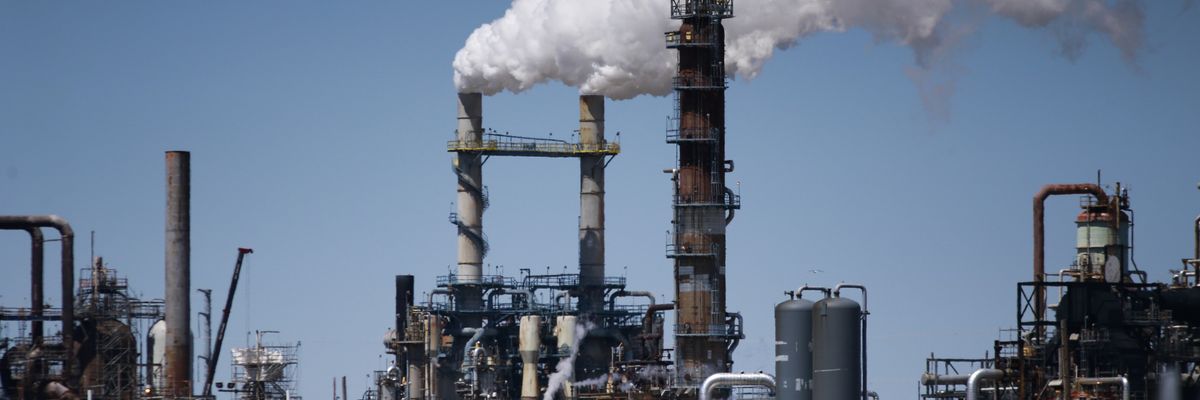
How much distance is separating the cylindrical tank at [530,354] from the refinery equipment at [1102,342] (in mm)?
29063

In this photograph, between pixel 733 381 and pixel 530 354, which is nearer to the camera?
pixel 733 381

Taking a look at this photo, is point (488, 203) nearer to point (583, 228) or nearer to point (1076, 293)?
point (583, 228)

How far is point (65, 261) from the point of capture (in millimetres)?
101938

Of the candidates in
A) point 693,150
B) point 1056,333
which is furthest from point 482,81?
point 1056,333

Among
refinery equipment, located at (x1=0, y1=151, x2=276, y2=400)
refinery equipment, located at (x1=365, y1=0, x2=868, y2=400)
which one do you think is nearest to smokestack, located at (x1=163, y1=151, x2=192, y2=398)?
refinery equipment, located at (x1=0, y1=151, x2=276, y2=400)

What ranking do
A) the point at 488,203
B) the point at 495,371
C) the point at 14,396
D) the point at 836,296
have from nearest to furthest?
the point at 836,296
the point at 14,396
the point at 495,371
the point at 488,203

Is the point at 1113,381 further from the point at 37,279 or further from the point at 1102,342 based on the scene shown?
the point at 37,279

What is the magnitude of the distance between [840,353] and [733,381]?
11.0 m

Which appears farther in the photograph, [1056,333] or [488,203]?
[488,203]

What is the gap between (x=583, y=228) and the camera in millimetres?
131000

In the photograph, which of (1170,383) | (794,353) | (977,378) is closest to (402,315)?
(794,353)

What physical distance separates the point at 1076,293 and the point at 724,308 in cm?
1836

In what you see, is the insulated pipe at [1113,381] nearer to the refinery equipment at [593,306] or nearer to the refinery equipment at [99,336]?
the refinery equipment at [593,306]

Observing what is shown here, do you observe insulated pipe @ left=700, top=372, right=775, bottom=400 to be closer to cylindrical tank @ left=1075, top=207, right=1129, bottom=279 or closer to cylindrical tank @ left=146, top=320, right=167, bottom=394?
cylindrical tank @ left=1075, top=207, right=1129, bottom=279
